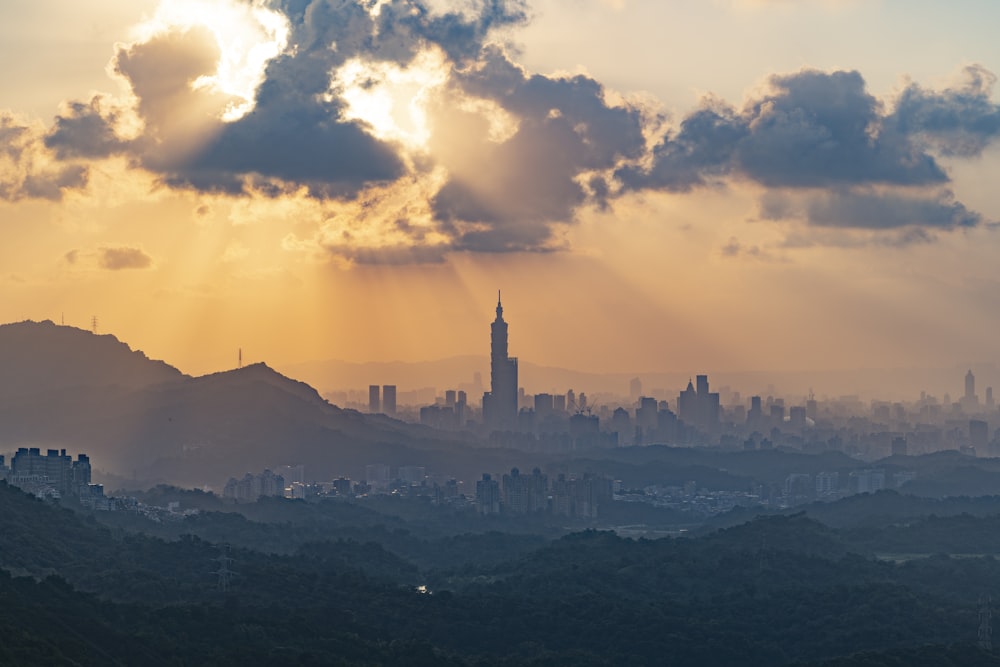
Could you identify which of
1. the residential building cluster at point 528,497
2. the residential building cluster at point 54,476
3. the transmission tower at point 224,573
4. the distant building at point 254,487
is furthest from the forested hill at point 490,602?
the distant building at point 254,487

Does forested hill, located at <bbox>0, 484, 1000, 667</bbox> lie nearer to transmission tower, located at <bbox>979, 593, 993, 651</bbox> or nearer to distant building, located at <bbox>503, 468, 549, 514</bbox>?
transmission tower, located at <bbox>979, 593, 993, 651</bbox>

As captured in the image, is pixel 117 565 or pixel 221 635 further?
pixel 117 565

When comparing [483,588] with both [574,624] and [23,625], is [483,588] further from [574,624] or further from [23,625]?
[23,625]

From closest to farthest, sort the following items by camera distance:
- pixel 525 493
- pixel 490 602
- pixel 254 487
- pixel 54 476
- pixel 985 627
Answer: pixel 985 627 < pixel 490 602 < pixel 54 476 < pixel 254 487 < pixel 525 493

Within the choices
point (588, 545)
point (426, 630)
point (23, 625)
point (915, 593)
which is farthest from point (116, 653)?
point (588, 545)

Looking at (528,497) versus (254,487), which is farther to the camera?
(528,497)

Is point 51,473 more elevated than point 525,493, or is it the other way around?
point 51,473

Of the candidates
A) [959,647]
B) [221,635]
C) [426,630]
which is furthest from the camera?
[426,630]

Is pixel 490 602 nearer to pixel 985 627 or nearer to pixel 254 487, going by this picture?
pixel 985 627

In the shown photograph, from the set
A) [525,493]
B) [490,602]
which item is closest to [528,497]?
[525,493]

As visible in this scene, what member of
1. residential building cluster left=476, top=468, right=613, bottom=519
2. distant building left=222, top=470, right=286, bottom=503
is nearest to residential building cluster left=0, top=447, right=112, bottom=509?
distant building left=222, top=470, right=286, bottom=503

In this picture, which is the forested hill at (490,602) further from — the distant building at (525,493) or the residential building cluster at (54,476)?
the distant building at (525,493)
